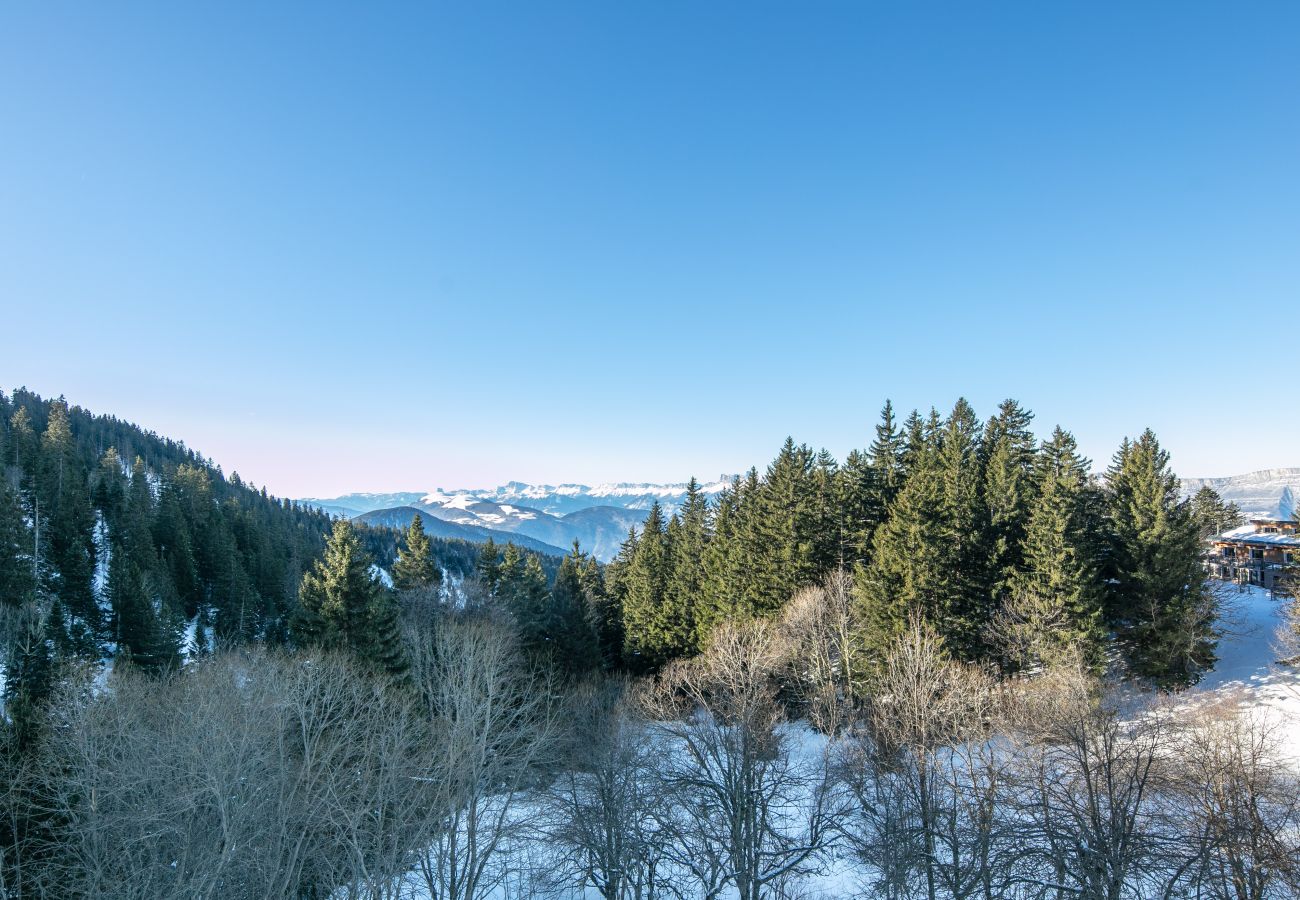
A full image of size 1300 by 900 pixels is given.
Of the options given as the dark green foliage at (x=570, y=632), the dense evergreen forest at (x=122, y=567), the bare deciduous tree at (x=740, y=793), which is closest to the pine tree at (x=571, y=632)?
the dark green foliage at (x=570, y=632)

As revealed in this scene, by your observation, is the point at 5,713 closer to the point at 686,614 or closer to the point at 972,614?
the point at 686,614

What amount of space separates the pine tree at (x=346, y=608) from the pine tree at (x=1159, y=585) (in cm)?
3725

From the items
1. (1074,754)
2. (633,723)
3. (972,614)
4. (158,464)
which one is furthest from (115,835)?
(158,464)

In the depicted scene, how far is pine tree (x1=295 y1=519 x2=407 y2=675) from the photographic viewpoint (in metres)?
27.9

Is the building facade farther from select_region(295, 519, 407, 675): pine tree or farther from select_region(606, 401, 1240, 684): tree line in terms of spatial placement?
select_region(295, 519, 407, 675): pine tree

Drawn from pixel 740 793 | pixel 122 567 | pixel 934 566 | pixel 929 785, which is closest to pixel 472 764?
pixel 740 793

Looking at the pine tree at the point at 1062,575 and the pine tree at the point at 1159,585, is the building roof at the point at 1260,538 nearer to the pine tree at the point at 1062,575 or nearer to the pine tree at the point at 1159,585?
the pine tree at the point at 1159,585

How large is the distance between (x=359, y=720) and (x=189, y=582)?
6146 cm

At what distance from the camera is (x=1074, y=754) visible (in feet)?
52.2

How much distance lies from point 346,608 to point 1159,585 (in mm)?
39664

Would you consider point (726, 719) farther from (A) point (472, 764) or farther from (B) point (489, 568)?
(B) point (489, 568)

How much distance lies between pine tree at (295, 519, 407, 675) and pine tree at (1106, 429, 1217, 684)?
122 ft

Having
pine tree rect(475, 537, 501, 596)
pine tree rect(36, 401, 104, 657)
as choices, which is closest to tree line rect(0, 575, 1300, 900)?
pine tree rect(475, 537, 501, 596)

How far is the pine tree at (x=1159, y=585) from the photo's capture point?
27500mm
